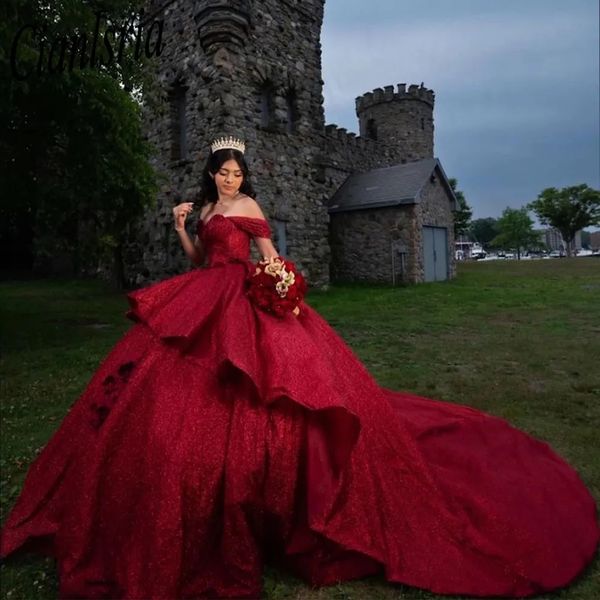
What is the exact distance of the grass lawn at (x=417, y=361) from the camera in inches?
105

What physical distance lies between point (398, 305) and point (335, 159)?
9.82m

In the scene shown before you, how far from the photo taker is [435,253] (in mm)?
19422

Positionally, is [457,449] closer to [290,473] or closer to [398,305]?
[290,473]

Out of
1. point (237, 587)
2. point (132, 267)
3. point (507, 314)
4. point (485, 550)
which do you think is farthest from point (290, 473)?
point (132, 267)

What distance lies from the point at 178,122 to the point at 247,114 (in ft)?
7.90

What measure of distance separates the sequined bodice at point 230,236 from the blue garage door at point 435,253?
53.5 feet

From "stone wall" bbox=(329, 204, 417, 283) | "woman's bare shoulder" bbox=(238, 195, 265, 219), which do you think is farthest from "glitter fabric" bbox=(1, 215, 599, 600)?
"stone wall" bbox=(329, 204, 417, 283)

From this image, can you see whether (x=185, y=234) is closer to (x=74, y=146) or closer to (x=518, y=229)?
(x=74, y=146)

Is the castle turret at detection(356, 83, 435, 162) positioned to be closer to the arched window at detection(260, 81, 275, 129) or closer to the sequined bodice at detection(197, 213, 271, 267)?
the arched window at detection(260, 81, 275, 129)

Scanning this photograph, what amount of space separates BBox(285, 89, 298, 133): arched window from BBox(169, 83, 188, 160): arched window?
128 inches

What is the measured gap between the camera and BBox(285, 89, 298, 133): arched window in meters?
15.5

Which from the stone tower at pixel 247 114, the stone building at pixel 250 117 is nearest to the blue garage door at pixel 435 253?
the stone building at pixel 250 117

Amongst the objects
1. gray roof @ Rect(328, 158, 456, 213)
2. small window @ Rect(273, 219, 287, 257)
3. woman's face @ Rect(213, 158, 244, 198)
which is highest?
gray roof @ Rect(328, 158, 456, 213)

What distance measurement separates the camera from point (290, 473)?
7.85 feet
